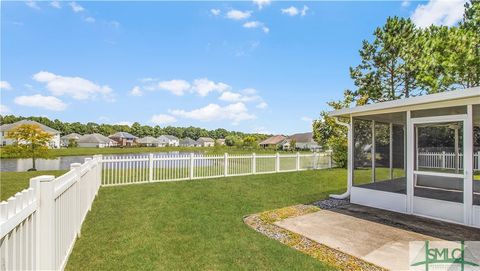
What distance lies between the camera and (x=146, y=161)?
9180mm

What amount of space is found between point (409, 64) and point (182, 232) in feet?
64.2

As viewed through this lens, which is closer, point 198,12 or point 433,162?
point 433,162

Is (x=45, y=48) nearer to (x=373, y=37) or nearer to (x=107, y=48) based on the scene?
(x=107, y=48)

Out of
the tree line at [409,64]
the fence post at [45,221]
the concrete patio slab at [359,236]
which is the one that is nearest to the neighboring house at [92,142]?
the tree line at [409,64]

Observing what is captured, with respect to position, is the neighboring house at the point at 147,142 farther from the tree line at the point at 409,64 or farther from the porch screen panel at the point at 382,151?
the porch screen panel at the point at 382,151

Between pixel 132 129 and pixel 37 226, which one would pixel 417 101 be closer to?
pixel 37 226

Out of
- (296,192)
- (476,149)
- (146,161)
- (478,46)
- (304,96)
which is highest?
(478,46)

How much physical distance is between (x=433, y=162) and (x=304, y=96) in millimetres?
18302

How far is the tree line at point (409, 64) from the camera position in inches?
599

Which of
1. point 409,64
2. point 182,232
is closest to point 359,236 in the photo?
point 182,232

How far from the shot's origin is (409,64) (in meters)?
17.7

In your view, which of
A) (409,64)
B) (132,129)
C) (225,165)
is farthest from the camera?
(132,129)

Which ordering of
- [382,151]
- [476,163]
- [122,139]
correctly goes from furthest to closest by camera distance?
[122,139], [382,151], [476,163]

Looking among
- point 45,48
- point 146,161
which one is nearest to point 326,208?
point 146,161
